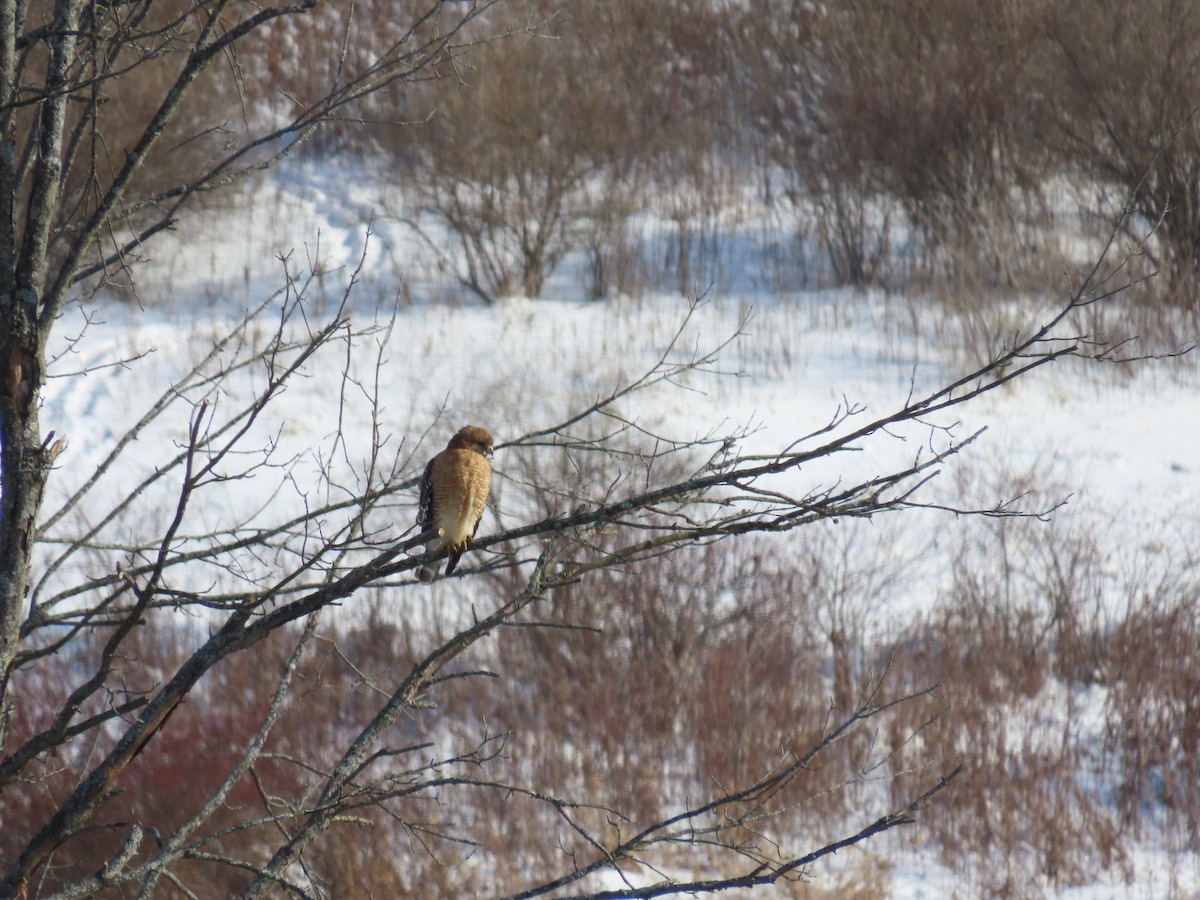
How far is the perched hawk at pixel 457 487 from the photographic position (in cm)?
344

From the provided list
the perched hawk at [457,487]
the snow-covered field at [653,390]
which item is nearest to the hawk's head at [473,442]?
the perched hawk at [457,487]

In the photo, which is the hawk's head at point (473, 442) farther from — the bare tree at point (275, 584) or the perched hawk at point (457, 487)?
the bare tree at point (275, 584)

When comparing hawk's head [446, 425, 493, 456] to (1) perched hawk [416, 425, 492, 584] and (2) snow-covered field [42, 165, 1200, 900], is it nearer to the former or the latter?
(1) perched hawk [416, 425, 492, 584]

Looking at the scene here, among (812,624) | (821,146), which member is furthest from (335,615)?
(821,146)

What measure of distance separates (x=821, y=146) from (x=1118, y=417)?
5.64 metres

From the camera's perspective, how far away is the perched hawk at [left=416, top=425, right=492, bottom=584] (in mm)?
3438

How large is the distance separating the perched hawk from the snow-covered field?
4.27 m

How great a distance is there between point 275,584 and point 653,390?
495 centimetres

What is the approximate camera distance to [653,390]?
33.9ft

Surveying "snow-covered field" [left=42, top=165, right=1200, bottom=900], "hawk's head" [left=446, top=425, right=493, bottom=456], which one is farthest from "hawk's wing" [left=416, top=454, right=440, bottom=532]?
"snow-covered field" [left=42, top=165, right=1200, bottom=900]

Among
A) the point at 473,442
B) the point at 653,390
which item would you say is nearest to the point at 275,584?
the point at 473,442

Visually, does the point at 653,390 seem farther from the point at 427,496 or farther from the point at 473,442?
the point at 427,496

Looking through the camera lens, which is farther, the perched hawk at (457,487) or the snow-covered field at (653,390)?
the snow-covered field at (653,390)

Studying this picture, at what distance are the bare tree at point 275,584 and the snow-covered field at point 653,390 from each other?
38 centimetres
